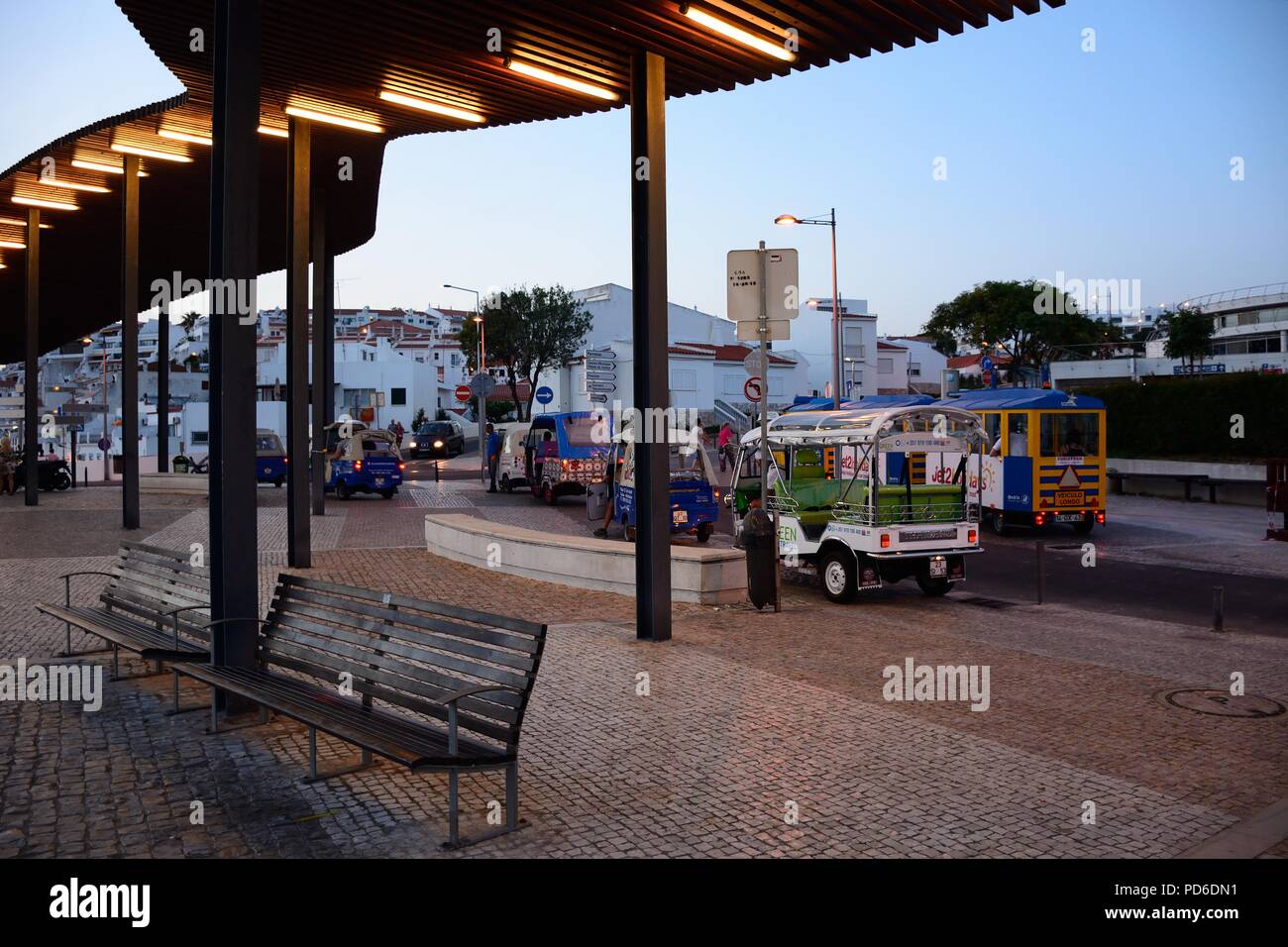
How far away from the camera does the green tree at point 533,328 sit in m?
73.1

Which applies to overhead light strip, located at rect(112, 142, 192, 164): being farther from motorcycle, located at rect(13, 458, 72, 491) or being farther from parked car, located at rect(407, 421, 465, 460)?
parked car, located at rect(407, 421, 465, 460)

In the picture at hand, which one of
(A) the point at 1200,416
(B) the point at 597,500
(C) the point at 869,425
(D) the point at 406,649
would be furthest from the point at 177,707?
(A) the point at 1200,416

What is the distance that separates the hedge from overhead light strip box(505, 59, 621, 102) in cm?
2199

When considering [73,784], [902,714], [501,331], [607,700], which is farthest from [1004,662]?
[501,331]

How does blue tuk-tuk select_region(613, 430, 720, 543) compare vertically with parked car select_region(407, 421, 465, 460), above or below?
below

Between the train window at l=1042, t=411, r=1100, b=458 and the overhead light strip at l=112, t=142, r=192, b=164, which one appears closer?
the overhead light strip at l=112, t=142, r=192, b=164

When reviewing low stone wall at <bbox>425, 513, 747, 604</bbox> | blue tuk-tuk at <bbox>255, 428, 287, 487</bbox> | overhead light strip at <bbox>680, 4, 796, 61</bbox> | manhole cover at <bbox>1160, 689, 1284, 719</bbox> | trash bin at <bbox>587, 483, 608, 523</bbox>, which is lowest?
manhole cover at <bbox>1160, 689, 1284, 719</bbox>

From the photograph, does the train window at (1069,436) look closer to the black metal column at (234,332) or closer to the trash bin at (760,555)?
the trash bin at (760,555)

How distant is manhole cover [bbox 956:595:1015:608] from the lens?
1322 centimetres

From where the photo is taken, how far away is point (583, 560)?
1347 centimetres

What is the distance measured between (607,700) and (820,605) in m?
5.48

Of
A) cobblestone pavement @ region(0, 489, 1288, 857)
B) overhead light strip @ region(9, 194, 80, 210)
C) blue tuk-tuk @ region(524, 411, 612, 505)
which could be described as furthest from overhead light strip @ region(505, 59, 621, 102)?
blue tuk-tuk @ region(524, 411, 612, 505)
